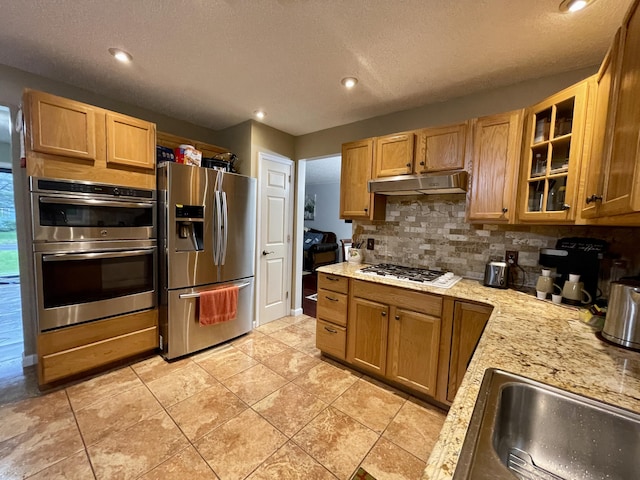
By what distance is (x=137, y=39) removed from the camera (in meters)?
1.66

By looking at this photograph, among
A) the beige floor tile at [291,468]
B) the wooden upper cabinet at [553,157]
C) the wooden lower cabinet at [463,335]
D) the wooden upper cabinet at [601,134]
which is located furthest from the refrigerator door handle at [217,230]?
the wooden upper cabinet at [601,134]

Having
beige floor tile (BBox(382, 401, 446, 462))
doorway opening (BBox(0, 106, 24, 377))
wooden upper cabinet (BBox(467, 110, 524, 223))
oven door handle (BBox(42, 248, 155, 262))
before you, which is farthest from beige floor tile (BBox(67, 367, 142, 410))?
wooden upper cabinet (BBox(467, 110, 524, 223))

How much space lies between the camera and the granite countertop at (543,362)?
2.07 ft

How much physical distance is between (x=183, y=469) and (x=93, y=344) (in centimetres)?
132

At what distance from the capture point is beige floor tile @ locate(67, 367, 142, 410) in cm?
190

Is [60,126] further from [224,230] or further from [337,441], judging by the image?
[337,441]

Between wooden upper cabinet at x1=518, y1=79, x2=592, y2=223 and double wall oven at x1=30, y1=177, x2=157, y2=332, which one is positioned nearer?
wooden upper cabinet at x1=518, y1=79, x2=592, y2=223

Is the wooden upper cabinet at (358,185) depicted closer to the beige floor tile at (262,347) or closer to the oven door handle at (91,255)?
the beige floor tile at (262,347)

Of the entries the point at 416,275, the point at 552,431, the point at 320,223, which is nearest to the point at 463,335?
the point at 416,275

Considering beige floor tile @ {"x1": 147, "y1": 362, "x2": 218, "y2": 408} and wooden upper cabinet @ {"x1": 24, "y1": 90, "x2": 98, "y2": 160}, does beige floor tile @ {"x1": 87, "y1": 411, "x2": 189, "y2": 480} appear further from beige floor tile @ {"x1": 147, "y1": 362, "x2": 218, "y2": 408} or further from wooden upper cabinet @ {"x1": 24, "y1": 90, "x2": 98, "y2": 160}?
wooden upper cabinet @ {"x1": 24, "y1": 90, "x2": 98, "y2": 160}

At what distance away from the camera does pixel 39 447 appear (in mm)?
1508

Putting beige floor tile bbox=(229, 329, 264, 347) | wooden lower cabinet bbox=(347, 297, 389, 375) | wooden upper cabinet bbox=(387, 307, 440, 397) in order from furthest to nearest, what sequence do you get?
1. beige floor tile bbox=(229, 329, 264, 347)
2. wooden lower cabinet bbox=(347, 297, 389, 375)
3. wooden upper cabinet bbox=(387, 307, 440, 397)

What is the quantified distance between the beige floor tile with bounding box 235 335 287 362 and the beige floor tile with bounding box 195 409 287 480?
813mm

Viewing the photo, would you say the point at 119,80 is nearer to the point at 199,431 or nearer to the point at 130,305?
the point at 130,305
